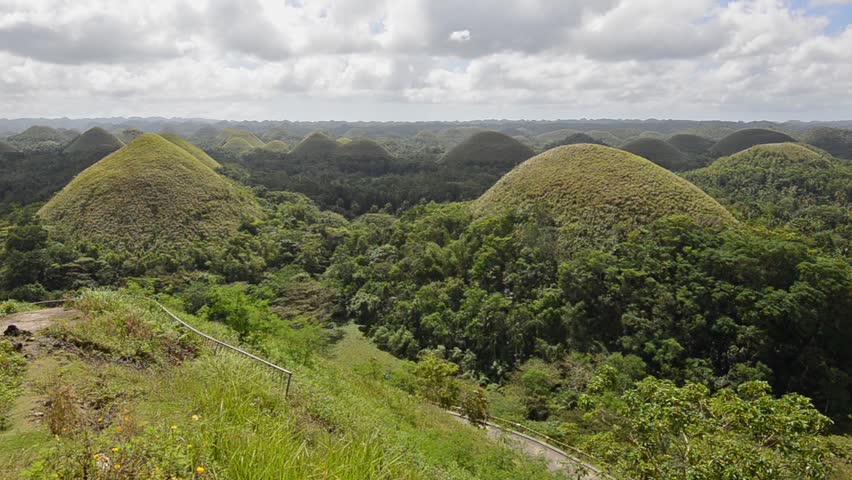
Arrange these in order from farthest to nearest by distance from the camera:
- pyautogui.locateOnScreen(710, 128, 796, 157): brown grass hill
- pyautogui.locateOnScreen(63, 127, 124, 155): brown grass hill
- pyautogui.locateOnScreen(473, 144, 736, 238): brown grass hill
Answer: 1. pyautogui.locateOnScreen(710, 128, 796, 157): brown grass hill
2. pyautogui.locateOnScreen(63, 127, 124, 155): brown grass hill
3. pyautogui.locateOnScreen(473, 144, 736, 238): brown grass hill

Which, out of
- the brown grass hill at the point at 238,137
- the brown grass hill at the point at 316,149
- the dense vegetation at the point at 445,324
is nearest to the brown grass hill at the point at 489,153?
the brown grass hill at the point at 316,149

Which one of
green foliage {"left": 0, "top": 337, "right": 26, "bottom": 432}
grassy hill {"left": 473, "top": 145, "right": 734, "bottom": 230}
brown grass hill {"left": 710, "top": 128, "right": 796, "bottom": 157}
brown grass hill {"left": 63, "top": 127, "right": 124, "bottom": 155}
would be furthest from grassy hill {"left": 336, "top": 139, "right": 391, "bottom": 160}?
green foliage {"left": 0, "top": 337, "right": 26, "bottom": 432}

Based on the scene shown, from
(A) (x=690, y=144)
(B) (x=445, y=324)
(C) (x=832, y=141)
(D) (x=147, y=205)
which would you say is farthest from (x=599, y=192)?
(C) (x=832, y=141)

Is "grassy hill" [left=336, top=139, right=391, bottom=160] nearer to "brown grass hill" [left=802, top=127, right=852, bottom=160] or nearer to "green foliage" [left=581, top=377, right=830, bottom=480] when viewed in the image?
"green foliage" [left=581, top=377, right=830, bottom=480]

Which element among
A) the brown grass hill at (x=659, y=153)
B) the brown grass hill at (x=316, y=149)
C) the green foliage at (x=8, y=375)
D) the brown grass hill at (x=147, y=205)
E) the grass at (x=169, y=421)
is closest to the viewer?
the grass at (x=169, y=421)

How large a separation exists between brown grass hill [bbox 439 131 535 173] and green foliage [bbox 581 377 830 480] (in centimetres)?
8848

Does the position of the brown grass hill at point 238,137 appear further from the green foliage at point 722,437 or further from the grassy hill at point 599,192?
the green foliage at point 722,437

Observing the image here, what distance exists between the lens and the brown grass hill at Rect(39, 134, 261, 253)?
129 feet

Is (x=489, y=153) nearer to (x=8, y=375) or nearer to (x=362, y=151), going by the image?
(x=362, y=151)

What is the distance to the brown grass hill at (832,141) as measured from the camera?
114125 millimetres

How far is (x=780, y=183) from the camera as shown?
64750 mm

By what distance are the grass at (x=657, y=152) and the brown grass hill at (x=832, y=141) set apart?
40.2 meters

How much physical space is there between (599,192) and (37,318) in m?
35.6

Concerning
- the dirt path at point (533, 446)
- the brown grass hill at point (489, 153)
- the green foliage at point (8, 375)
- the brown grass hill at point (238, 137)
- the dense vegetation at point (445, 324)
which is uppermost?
the brown grass hill at point (238, 137)
